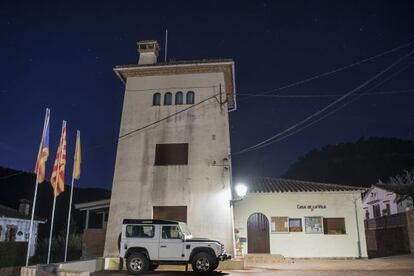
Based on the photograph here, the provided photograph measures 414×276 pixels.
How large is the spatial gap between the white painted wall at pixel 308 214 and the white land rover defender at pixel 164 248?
8.67 m

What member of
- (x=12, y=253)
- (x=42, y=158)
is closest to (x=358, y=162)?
(x=42, y=158)

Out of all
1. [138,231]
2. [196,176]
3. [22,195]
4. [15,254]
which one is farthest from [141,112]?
[22,195]

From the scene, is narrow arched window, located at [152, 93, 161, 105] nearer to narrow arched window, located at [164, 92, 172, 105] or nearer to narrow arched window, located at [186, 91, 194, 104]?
narrow arched window, located at [164, 92, 172, 105]

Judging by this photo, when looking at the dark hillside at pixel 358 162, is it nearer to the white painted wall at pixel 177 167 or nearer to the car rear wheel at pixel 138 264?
the white painted wall at pixel 177 167

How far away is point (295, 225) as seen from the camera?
20.8 metres

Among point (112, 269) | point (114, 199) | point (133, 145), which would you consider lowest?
point (112, 269)

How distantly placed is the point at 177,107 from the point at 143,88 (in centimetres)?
223

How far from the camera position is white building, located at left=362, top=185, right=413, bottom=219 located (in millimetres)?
30145

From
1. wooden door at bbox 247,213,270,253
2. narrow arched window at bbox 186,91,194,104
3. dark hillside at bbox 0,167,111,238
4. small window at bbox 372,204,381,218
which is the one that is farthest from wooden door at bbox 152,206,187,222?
dark hillside at bbox 0,167,111,238

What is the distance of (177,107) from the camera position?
58.7ft

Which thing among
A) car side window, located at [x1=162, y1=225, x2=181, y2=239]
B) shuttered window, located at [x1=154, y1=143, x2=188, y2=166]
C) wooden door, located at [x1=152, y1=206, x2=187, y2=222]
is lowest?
car side window, located at [x1=162, y1=225, x2=181, y2=239]

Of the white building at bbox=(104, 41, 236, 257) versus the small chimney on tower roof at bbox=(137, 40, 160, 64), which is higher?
the small chimney on tower roof at bbox=(137, 40, 160, 64)

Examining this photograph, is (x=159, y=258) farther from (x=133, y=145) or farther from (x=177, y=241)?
(x=133, y=145)

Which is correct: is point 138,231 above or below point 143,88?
below
